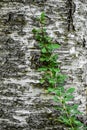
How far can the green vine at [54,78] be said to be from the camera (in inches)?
97.7

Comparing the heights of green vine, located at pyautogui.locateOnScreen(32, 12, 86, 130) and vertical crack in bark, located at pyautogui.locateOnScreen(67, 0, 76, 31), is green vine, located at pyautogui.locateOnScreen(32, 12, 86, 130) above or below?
below

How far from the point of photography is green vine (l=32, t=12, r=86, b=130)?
2.48 m

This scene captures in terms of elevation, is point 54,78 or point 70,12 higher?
point 70,12

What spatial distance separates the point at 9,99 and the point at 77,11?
61 centimetres

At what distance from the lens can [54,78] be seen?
255 cm

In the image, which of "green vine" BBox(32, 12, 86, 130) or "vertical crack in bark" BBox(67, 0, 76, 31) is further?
"vertical crack in bark" BBox(67, 0, 76, 31)

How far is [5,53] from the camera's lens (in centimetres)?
261

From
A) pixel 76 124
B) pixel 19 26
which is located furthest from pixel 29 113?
pixel 19 26

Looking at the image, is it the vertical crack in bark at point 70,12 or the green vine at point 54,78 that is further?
the vertical crack in bark at point 70,12

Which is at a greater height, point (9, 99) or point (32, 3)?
point (32, 3)

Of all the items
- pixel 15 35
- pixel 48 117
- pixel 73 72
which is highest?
pixel 15 35

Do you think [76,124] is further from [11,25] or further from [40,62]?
[11,25]

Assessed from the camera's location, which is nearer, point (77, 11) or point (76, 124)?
point (76, 124)

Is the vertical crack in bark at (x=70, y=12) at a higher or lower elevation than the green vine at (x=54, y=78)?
higher
